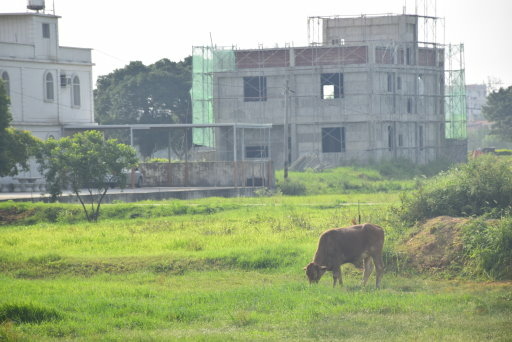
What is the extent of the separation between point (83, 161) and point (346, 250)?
16.8 meters

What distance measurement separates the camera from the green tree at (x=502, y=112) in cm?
9275

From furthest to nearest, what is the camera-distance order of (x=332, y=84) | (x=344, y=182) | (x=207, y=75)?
(x=207, y=75)
(x=332, y=84)
(x=344, y=182)

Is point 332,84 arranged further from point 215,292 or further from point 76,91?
point 215,292

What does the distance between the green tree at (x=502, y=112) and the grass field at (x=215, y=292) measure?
68401mm

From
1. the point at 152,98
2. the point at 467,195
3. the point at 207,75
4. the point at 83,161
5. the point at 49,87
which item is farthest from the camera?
the point at 152,98

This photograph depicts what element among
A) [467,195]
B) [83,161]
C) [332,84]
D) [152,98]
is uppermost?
[152,98]

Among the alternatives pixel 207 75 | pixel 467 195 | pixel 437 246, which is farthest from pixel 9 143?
pixel 207 75

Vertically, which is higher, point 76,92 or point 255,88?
point 255,88

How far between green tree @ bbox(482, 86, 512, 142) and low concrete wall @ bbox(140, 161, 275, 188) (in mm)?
52071

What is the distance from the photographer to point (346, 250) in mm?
18094

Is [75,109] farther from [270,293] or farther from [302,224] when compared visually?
[270,293]

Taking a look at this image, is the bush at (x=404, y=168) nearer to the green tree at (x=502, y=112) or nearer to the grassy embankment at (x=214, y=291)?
the grassy embankment at (x=214, y=291)

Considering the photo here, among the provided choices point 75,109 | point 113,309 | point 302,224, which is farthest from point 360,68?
point 113,309

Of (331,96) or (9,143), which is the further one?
(331,96)
